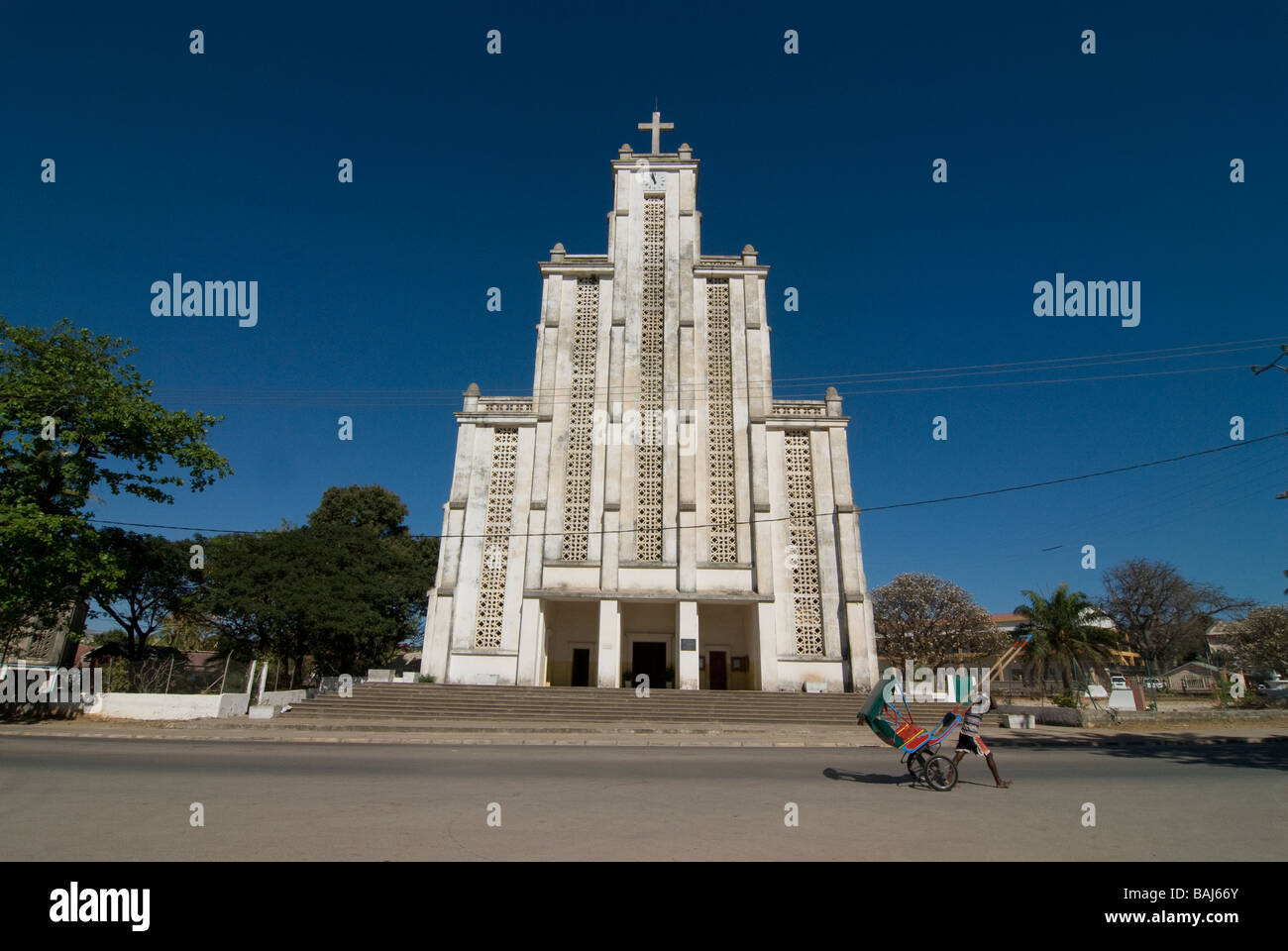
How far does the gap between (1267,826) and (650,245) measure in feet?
95.5

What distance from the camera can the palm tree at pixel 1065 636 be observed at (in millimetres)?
30000

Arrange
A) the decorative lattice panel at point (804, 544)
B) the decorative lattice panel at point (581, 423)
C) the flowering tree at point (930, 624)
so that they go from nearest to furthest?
the decorative lattice panel at point (804, 544)
the decorative lattice panel at point (581, 423)
the flowering tree at point (930, 624)

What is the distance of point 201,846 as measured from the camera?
16.4ft

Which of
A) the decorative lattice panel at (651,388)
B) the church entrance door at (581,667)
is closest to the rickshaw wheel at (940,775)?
the decorative lattice panel at (651,388)

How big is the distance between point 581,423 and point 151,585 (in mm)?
20820

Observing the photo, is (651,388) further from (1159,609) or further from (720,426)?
(1159,609)

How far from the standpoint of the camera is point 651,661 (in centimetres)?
2828

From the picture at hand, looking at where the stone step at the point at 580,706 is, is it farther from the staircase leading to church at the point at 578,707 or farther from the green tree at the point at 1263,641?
the green tree at the point at 1263,641

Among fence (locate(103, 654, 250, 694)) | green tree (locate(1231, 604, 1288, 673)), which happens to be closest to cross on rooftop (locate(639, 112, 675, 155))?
fence (locate(103, 654, 250, 694))

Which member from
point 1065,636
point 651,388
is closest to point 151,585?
point 651,388

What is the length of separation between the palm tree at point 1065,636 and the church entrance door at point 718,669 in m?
14.0

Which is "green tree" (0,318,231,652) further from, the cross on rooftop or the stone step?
the cross on rooftop
